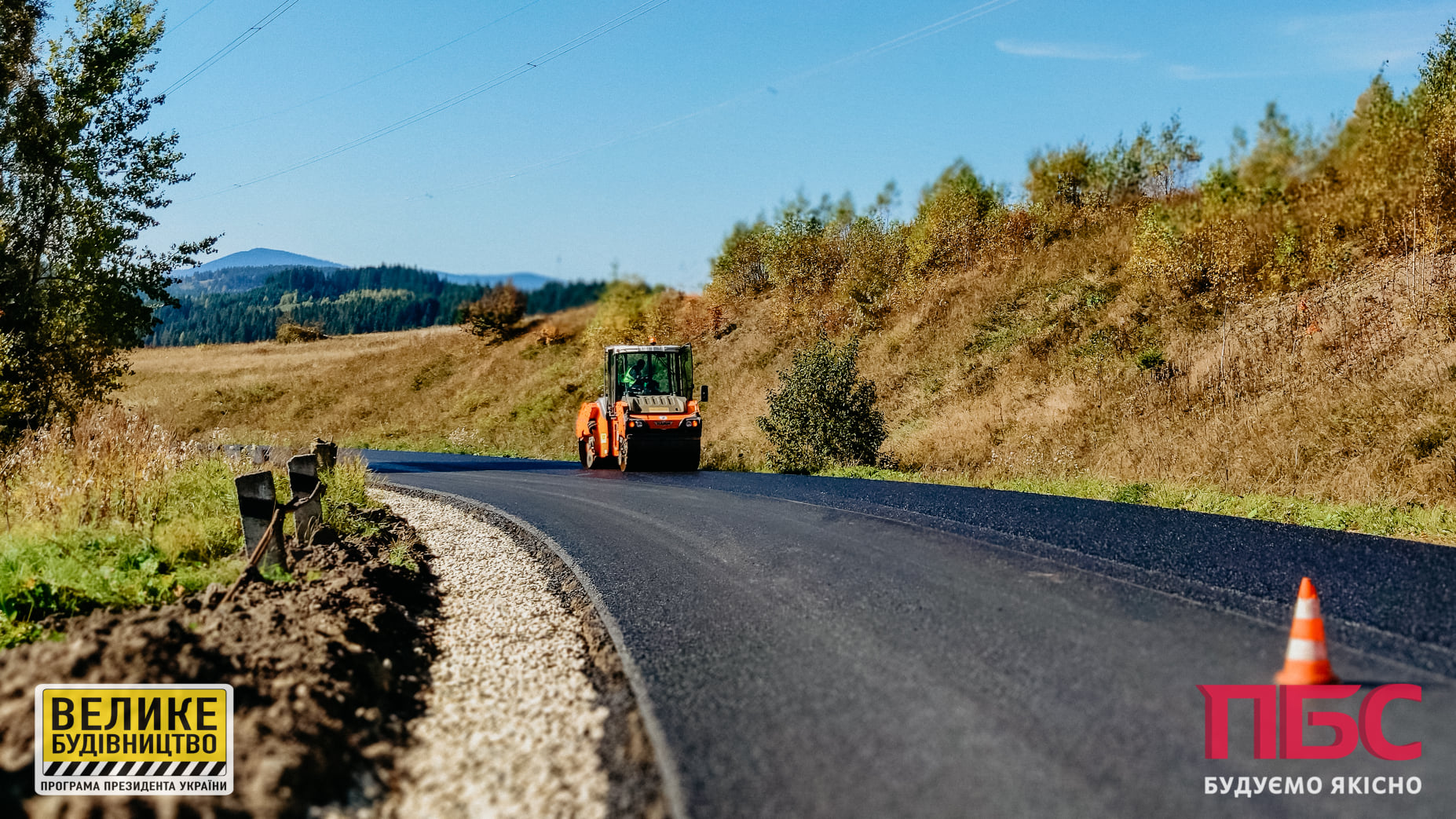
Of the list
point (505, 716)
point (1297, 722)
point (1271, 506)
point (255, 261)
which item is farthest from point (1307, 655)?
point (255, 261)

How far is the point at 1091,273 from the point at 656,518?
24.2m

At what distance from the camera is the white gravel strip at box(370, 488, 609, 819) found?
4262mm

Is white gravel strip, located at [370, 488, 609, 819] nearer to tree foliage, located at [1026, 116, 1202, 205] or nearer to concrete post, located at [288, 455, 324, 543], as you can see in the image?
concrete post, located at [288, 455, 324, 543]

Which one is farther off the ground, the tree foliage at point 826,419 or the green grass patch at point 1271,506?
the tree foliage at point 826,419

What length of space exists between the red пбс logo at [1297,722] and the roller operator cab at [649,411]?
1463cm

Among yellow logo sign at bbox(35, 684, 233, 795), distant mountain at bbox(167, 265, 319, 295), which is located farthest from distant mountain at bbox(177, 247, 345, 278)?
yellow logo sign at bbox(35, 684, 233, 795)

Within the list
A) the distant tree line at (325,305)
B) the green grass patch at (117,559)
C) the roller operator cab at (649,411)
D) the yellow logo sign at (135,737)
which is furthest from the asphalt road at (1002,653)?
the distant tree line at (325,305)

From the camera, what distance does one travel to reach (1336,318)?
2061 cm

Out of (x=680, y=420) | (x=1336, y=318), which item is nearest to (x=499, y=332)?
(x=680, y=420)

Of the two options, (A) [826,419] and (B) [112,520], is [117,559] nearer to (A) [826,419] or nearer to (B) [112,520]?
(B) [112,520]

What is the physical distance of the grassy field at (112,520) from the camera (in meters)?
7.43

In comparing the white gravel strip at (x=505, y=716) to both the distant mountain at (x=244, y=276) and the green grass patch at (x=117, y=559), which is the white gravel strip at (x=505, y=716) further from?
the distant mountain at (x=244, y=276)

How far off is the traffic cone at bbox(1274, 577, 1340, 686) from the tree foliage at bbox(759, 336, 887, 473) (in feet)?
52.1

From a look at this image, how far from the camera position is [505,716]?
539 centimetres
